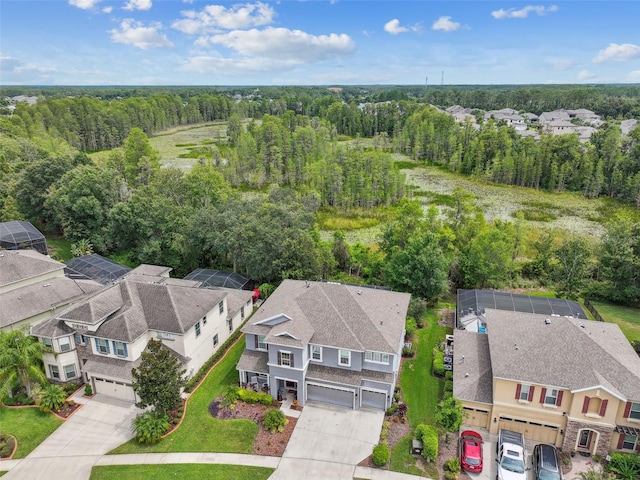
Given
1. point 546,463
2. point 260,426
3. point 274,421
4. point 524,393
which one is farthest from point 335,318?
point 546,463

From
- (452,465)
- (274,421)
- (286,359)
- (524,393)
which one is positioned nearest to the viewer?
(452,465)

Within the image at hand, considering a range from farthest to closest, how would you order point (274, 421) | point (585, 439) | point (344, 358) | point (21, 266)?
point (21, 266), point (344, 358), point (274, 421), point (585, 439)

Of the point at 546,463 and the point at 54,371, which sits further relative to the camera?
the point at 54,371

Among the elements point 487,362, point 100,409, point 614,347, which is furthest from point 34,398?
point 614,347

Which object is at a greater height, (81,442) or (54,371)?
(54,371)

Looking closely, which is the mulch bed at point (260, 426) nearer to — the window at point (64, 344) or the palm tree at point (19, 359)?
the window at point (64, 344)

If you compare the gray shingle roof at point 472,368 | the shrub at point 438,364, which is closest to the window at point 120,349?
the gray shingle roof at point 472,368

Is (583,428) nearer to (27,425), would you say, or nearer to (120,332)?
(120,332)
